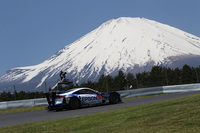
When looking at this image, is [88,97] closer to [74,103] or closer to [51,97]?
[74,103]

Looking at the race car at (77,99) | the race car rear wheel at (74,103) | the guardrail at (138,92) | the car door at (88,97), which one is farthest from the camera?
the guardrail at (138,92)

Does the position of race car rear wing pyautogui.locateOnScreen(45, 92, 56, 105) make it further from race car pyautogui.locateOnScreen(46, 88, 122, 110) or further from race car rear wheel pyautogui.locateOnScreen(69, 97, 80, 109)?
race car rear wheel pyautogui.locateOnScreen(69, 97, 80, 109)

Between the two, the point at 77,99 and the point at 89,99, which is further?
the point at 89,99

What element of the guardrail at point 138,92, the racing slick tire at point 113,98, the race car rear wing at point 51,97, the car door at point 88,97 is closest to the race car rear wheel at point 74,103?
the car door at point 88,97

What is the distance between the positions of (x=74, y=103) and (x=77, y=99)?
0.30m

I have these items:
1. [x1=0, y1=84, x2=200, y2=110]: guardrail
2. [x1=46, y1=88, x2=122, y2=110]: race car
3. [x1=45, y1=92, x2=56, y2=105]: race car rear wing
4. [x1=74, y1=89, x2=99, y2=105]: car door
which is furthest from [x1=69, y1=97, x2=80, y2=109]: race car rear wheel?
[x1=0, y1=84, x2=200, y2=110]: guardrail

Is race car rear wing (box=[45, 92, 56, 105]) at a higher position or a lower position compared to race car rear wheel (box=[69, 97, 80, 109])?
higher

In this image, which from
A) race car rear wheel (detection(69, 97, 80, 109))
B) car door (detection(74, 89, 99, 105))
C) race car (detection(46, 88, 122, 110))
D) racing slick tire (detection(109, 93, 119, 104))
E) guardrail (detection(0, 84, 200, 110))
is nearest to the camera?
race car (detection(46, 88, 122, 110))

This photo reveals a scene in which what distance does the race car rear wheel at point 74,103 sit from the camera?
1692cm

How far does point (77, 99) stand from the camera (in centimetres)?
1727

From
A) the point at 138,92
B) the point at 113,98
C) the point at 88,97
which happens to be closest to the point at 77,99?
the point at 88,97

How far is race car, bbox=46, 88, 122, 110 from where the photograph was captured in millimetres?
16703

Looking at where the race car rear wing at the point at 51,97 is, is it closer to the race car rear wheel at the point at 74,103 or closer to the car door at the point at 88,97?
the race car rear wheel at the point at 74,103

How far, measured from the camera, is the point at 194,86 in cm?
2827
